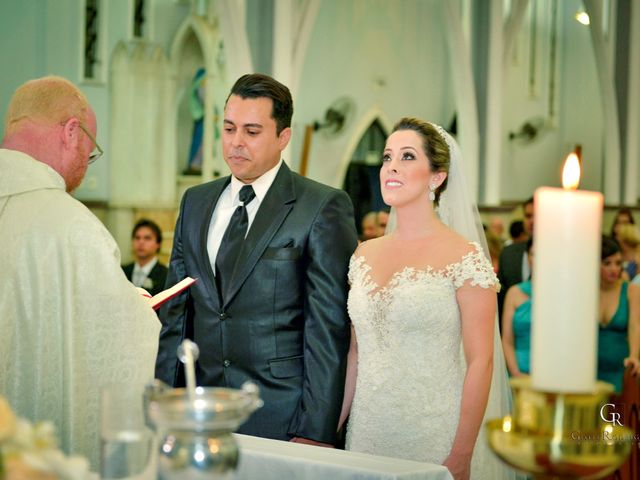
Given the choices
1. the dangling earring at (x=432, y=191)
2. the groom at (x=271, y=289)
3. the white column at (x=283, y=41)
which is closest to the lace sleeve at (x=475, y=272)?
the dangling earring at (x=432, y=191)

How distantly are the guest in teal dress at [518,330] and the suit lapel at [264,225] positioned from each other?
320 centimetres

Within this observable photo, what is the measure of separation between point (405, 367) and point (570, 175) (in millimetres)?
2214

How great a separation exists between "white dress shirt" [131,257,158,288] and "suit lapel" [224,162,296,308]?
209 inches

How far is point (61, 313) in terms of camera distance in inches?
121

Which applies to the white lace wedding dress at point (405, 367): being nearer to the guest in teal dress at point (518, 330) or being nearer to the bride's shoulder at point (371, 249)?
the bride's shoulder at point (371, 249)

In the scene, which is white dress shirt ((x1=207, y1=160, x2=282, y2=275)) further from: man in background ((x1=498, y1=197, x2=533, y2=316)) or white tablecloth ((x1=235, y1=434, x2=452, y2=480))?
man in background ((x1=498, y1=197, x2=533, y2=316))

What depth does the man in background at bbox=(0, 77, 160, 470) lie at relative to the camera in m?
3.06

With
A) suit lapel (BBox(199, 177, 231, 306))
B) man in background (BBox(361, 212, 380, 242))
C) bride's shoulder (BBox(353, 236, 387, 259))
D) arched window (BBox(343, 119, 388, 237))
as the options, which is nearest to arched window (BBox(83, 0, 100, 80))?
man in background (BBox(361, 212, 380, 242))

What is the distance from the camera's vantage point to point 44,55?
38.4ft

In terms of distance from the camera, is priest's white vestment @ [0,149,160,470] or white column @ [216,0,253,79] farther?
white column @ [216,0,253,79]

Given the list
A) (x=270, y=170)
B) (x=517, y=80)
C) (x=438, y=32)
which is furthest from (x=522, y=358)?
(x=517, y=80)

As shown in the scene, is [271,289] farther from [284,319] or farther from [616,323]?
[616,323]

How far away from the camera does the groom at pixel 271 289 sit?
11.8 ft

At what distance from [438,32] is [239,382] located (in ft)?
44.8
